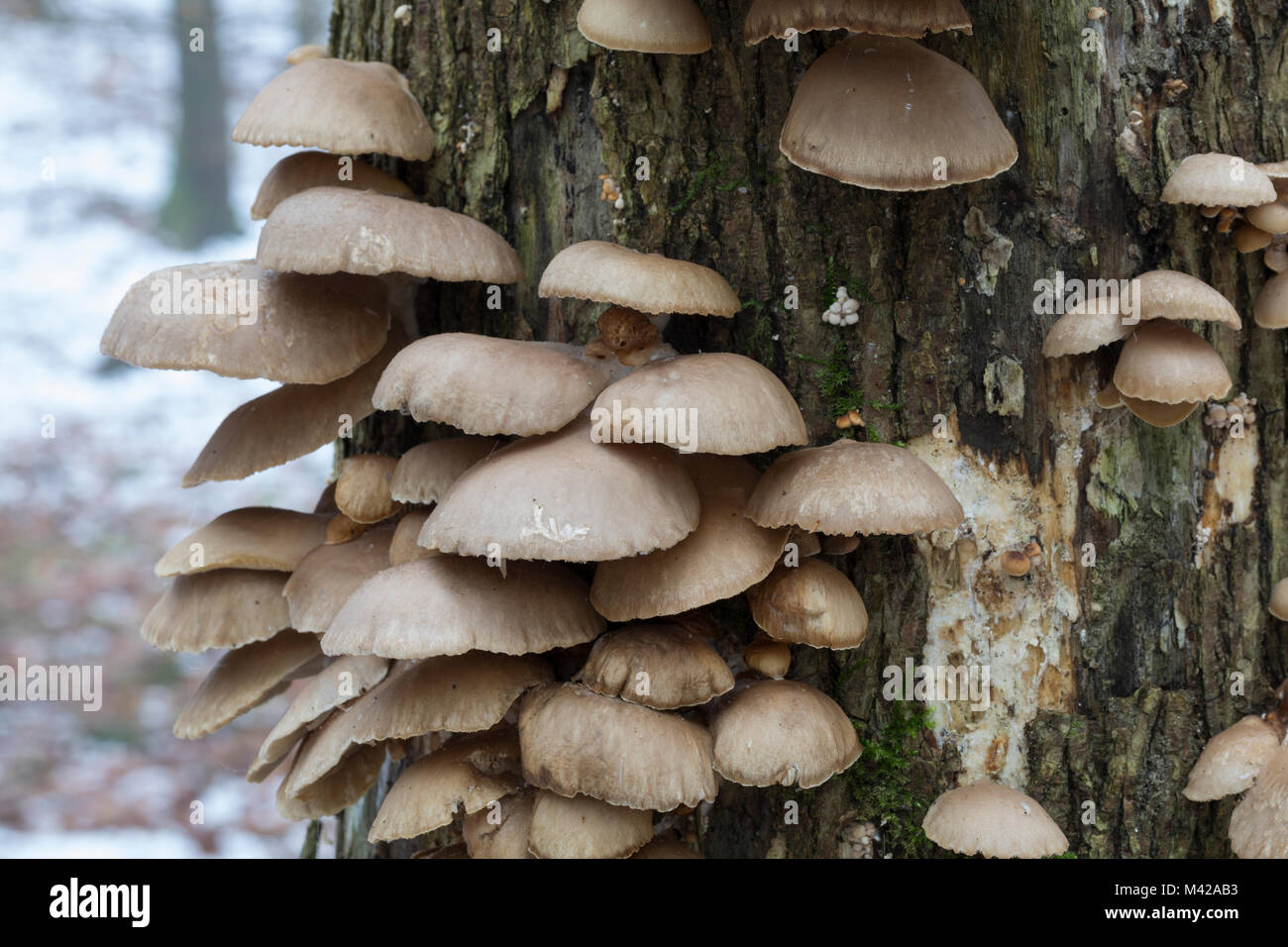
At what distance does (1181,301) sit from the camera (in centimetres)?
284

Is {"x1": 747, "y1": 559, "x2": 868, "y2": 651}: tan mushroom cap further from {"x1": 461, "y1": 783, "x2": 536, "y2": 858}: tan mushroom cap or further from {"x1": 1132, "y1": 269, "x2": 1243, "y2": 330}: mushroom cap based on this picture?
{"x1": 1132, "y1": 269, "x2": 1243, "y2": 330}: mushroom cap

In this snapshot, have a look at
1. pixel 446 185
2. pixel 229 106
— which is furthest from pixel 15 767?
pixel 229 106

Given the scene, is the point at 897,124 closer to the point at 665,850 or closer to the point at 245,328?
the point at 245,328

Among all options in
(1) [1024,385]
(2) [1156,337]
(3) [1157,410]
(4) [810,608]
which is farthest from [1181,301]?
(4) [810,608]

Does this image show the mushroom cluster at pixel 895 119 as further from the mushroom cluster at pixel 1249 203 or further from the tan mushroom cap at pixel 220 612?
the tan mushroom cap at pixel 220 612

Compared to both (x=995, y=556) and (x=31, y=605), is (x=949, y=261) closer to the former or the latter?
(x=995, y=556)

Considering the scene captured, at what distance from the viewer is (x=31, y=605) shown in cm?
1119

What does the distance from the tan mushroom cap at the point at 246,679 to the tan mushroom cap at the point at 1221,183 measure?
138 inches

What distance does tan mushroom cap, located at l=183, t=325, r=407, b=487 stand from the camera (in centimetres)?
354

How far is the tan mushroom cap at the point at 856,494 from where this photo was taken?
270cm

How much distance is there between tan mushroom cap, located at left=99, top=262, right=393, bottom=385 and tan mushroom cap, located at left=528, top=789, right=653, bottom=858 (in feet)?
5.43

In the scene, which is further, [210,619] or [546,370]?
[210,619]

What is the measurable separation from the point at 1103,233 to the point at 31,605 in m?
12.1
